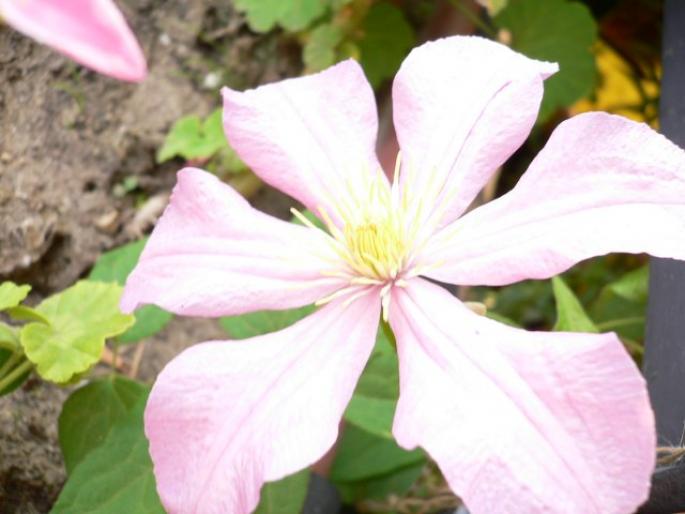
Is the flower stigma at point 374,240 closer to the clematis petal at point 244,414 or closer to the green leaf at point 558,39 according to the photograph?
the clematis petal at point 244,414

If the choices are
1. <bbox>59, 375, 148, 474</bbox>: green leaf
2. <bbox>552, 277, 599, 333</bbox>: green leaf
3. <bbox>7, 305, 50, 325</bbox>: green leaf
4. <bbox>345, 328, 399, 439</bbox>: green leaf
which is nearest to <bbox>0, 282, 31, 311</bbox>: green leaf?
<bbox>7, 305, 50, 325</bbox>: green leaf

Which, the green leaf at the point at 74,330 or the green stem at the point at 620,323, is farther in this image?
the green stem at the point at 620,323

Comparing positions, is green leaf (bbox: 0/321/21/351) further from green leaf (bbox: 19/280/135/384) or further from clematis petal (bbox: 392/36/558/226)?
clematis petal (bbox: 392/36/558/226)

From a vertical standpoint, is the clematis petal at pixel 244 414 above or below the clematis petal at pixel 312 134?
below

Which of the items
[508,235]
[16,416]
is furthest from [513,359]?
[16,416]

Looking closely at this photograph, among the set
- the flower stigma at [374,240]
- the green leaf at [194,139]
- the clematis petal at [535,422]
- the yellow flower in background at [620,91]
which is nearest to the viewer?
the clematis petal at [535,422]

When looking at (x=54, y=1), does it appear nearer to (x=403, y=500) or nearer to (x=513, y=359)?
(x=513, y=359)

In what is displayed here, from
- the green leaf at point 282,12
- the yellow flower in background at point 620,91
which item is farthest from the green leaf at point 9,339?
the yellow flower in background at point 620,91
